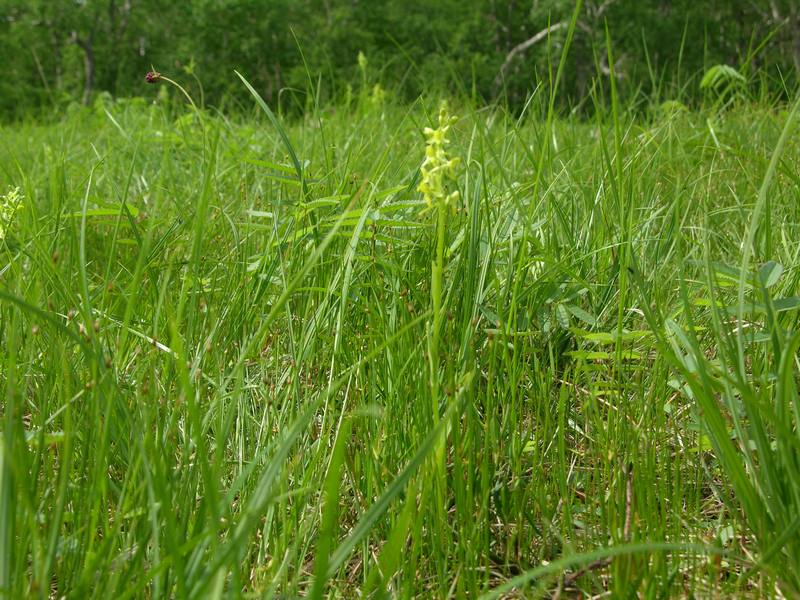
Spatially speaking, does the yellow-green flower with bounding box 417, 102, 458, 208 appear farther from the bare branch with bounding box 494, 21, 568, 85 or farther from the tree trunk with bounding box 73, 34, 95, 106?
the tree trunk with bounding box 73, 34, 95, 106

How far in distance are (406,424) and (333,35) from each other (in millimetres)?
24420

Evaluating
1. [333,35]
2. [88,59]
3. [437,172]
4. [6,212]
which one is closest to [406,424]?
[437,172]

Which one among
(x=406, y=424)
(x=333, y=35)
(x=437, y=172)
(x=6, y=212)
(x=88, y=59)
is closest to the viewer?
(x=437, y=172)

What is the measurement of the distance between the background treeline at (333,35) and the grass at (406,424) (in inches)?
805

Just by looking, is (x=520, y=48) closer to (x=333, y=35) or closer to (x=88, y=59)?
(x=333, y=35)

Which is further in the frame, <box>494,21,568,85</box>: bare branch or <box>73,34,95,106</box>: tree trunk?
<box>73,34,95,106</box>: tree trunk

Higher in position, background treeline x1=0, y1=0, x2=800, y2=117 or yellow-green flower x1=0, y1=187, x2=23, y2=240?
yellow-green flower x1=0, y1=187, x2=23, y2=240

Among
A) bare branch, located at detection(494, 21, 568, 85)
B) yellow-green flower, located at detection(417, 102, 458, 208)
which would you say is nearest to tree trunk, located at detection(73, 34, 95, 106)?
bare branch, located at detection(494, 21, 568, 85)

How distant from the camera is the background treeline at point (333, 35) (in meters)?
23.4

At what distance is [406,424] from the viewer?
53.5 inches

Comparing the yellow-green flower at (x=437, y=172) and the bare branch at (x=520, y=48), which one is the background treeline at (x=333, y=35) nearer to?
the bare branch at (x=520, y=48)

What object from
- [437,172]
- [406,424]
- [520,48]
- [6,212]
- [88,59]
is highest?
[437,172]

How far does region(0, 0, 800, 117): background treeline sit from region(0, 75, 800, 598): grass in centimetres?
→ 2045

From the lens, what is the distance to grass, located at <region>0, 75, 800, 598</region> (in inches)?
36.0
